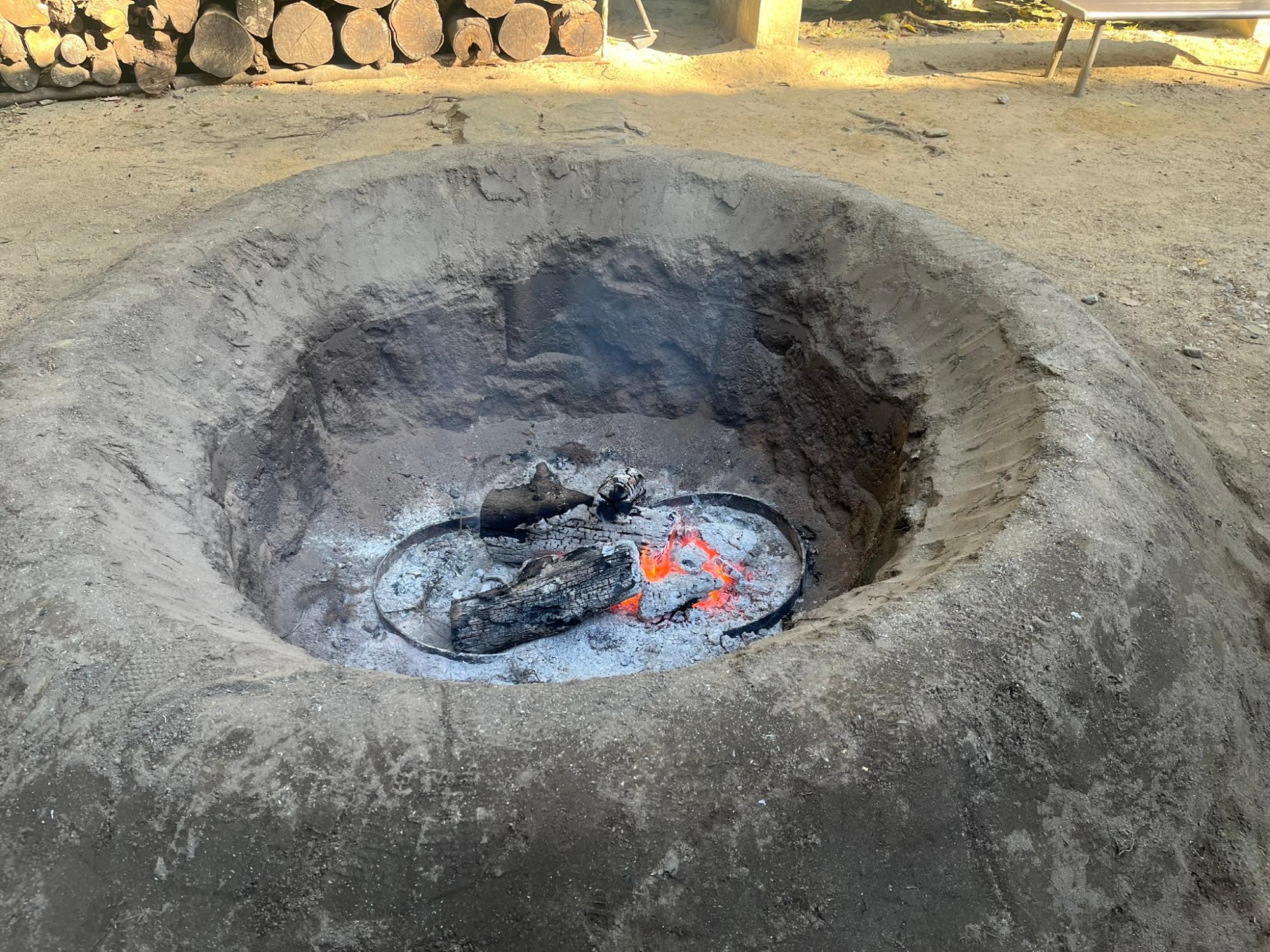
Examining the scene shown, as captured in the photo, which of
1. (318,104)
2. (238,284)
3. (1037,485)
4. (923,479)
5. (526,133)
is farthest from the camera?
(318,104)

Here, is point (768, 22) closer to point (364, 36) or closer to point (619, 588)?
point (364, 36)

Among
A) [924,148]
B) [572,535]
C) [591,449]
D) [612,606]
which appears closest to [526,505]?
[572,535]

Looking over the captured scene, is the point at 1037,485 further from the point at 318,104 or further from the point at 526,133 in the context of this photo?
the point at 318,104

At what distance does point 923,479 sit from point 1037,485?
1.79 ft

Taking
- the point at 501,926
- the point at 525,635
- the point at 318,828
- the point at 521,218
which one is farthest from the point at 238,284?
the point at 501,926

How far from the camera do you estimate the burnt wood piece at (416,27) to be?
711 cm

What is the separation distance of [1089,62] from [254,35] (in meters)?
6.53

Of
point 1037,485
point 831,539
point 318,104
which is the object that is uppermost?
point 1037,485

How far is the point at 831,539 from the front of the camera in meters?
3.62

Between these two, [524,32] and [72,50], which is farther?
[524,32]

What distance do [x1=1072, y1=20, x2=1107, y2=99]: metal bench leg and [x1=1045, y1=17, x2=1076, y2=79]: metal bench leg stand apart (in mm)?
314

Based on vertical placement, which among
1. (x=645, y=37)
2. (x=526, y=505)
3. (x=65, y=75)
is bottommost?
(x=526, y=505)

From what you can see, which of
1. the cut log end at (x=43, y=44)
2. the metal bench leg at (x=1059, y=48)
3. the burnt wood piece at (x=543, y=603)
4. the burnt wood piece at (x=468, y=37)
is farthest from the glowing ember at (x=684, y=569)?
the metal bench leg at (x=1059, y=48)

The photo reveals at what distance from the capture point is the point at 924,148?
20.3ft
